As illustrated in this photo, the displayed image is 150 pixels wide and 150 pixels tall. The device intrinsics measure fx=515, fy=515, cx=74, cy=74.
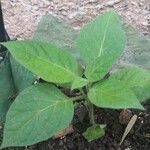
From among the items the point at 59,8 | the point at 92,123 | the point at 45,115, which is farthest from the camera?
the point at 59,8

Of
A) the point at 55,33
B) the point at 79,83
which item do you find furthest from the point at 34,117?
the point at 55,33

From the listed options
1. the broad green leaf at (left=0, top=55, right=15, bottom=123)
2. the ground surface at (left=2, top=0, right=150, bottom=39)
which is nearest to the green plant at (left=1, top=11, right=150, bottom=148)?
the broad green leaf at (left=0, top=55, right=15, bottom=123)

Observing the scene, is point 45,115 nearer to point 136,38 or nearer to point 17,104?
point 17,104

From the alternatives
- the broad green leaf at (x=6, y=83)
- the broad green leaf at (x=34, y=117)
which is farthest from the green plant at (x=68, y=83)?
the broad green leaf at (x=6, y=83)

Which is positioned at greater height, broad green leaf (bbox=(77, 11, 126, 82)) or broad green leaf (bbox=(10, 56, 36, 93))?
broad green leaf (bbox=(77, 11, 126, 82))

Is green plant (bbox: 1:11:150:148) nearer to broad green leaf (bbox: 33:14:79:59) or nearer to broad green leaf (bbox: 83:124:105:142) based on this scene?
broad green leaf (bbox: 83:124:105:142)

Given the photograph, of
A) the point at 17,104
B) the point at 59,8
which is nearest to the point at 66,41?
the point at 17,104

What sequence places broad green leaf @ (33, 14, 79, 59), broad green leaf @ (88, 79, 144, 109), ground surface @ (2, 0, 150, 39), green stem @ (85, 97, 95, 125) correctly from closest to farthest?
broad green leaf @ (88, 79, 144, 109) < green stem @ (85, 97, 95, 125) < broad green leaf @ (33, 14, 79, 59) < ground surface @ (2, 0, 150, 39)
